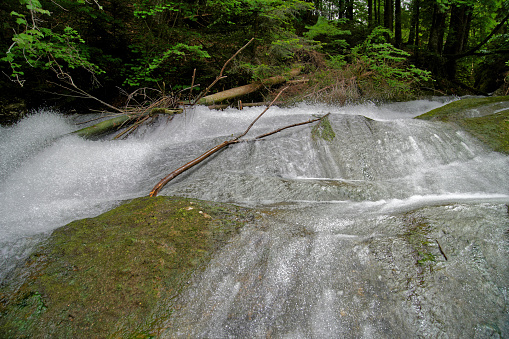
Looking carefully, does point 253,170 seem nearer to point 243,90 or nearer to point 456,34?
point 243,90

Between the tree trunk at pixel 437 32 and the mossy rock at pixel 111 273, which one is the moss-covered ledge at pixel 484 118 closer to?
the mossy rock at pixel 111 273

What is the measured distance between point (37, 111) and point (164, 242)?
6703 mm

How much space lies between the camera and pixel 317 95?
7.25 m

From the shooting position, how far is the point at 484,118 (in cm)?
437

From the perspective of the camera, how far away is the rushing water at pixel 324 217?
4.75 feet

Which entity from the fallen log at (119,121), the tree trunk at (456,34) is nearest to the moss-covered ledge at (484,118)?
the tree trunk at (456,34)

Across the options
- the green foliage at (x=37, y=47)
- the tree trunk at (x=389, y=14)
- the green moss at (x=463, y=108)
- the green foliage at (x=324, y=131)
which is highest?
the green foliage at (x=37, y=47)

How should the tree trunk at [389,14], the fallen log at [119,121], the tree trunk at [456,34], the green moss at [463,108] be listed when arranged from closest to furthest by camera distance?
the green moss at [463,108] < the fallen log at [119,121] < the tree trunk at [456,34] < the tree trunk at [389,14]

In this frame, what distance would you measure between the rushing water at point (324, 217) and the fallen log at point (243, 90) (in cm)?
197

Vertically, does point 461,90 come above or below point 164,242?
below

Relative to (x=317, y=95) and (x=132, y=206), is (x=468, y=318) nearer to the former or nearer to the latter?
(x=132, y=206)

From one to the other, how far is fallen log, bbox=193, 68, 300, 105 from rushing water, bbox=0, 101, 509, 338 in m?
1.97

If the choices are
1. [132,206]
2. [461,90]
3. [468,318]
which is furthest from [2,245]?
[461,90]

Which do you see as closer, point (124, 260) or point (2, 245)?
point (124, 260)
